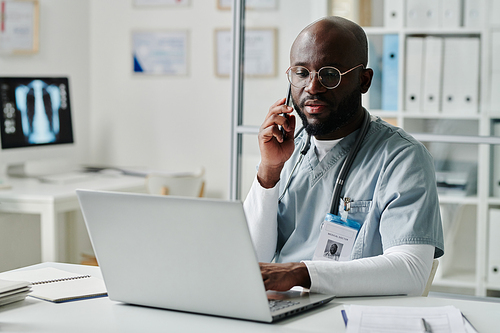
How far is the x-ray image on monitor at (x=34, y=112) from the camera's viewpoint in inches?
122

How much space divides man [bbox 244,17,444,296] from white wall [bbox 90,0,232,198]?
2181mm

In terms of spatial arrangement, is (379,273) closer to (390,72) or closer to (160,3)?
(390,72)

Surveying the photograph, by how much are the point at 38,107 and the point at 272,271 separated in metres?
2.63

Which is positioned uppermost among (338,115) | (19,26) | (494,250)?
(19,26)

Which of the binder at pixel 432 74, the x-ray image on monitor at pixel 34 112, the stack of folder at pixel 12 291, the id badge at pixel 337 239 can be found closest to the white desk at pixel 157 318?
the stack of folder at pixel 12 291

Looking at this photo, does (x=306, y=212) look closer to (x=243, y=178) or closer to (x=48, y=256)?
(x=243, y=178)

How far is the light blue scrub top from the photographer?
1.25 meters

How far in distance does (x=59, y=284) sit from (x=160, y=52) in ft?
9.31

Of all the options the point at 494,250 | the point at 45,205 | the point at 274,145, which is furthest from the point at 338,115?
the point at 45,205

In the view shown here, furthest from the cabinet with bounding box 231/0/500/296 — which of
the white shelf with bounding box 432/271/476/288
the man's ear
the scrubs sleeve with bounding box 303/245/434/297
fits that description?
the scrubs sleeve with bounding box 303/245/434/297

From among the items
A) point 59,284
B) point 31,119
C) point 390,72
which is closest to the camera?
point 59,284

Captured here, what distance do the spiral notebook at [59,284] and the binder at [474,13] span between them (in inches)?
69.2

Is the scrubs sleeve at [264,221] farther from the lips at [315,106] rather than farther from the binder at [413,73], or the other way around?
the binder at [413,73]

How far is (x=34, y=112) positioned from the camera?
128 inches
